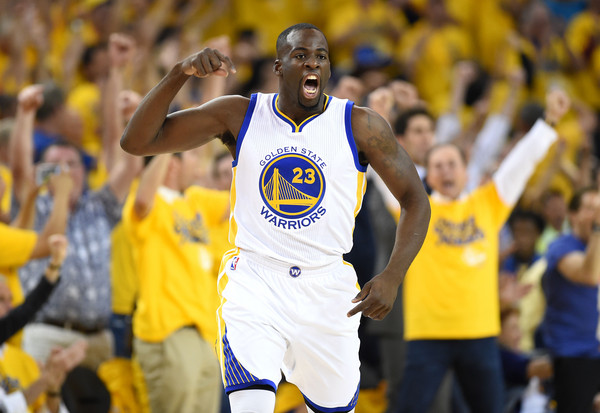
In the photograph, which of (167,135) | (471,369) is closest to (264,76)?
(471,369)

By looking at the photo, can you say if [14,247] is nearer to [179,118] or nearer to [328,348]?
[179,118]

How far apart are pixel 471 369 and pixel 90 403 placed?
255 centimetres

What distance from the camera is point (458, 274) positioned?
20.9 ft

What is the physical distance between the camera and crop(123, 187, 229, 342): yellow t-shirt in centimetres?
615

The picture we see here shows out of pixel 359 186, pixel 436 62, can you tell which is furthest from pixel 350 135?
pixel 436 62

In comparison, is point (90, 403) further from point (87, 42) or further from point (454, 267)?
point (87, 42)

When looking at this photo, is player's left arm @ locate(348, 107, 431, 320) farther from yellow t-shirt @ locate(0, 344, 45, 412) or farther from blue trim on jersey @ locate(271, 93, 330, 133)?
yellow t-shirt @ locate(0, 344, 45, 412)

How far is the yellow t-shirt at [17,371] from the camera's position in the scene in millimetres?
5598

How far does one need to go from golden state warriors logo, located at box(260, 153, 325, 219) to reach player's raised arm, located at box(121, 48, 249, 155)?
0.29 meters

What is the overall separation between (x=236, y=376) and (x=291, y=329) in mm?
312

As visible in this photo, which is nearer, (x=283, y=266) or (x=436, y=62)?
(x=283, y=266)

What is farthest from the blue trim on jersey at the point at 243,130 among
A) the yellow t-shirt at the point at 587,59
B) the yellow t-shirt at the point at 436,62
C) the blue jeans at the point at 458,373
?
the yellow t-shirt at the point at 587,59

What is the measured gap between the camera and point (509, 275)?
8133 millimetres

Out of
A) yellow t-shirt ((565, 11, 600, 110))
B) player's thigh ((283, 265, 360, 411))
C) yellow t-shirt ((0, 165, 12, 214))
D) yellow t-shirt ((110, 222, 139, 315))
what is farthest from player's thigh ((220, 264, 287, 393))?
yellow t-shirt ((565, 11, 600, 110))
